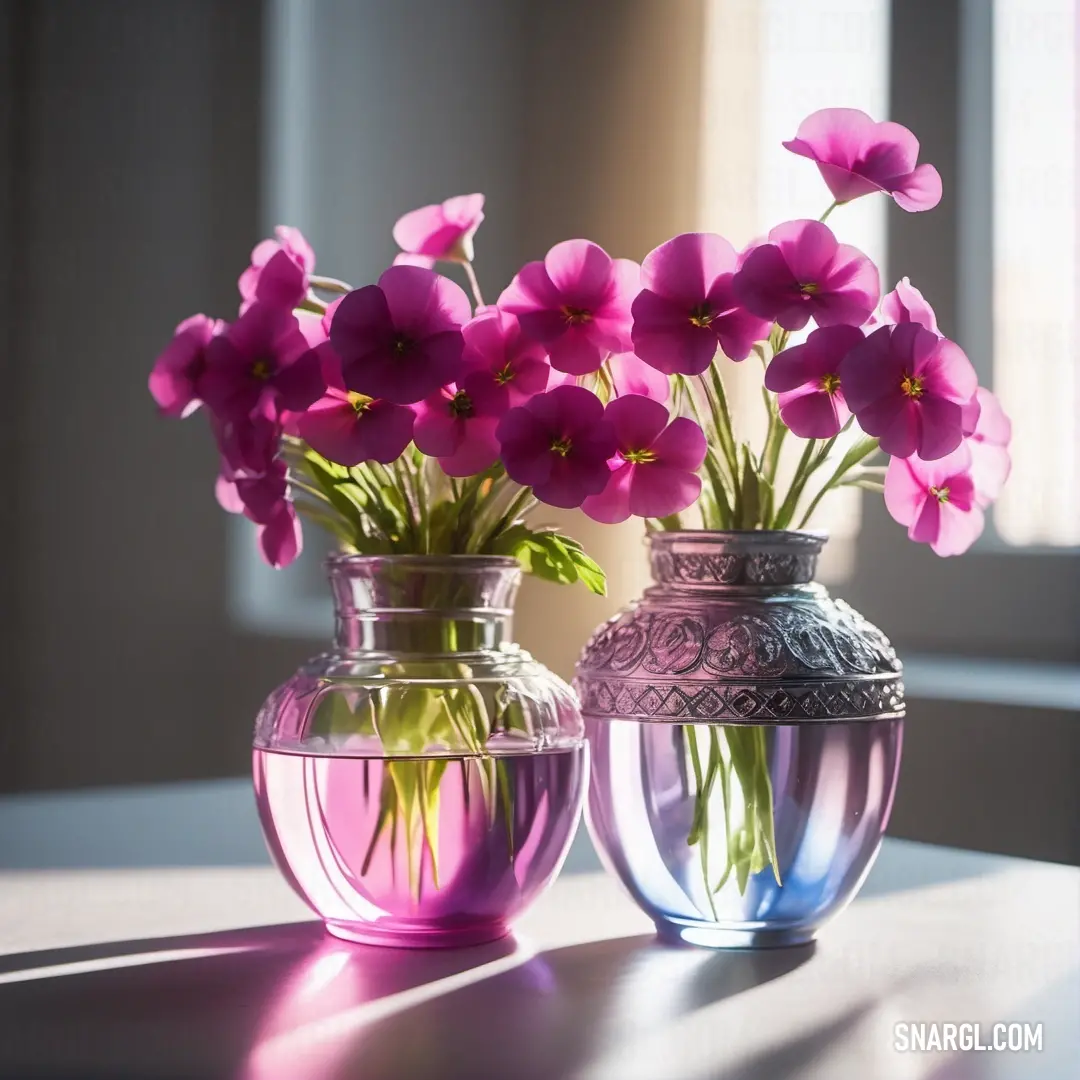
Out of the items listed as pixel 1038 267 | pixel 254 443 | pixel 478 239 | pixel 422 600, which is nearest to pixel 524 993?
pixel 422 600

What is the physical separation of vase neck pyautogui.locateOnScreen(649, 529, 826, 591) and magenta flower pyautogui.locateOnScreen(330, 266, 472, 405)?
152 mm

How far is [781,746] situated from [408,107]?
201 centimetres

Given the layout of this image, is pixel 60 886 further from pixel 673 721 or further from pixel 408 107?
pixel 408 107

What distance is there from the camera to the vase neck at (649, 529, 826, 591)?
72cm

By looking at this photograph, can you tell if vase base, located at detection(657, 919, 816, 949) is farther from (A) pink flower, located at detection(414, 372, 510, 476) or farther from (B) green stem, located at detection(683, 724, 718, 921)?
(A) pink flower, located at detection(414, 372, 510, 476)

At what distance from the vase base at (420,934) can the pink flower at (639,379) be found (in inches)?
11.0

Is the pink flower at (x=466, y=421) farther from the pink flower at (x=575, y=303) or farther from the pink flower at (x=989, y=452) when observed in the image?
the pink flower at (x=989, y=452)

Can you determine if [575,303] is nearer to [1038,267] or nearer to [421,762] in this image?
[421,762]

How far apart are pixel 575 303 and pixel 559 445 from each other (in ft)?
0.24

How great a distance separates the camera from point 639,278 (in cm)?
70

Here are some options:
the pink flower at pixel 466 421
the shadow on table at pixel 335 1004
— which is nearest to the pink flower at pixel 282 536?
the pink flower at pixel 466 421

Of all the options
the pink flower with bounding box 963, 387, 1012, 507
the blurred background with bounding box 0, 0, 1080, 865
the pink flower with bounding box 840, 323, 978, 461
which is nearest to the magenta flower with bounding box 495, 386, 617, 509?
the pink flower with bounding box 840, 323, 978, 461

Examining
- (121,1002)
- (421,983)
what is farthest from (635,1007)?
(121,1002)

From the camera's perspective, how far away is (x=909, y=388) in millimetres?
674
